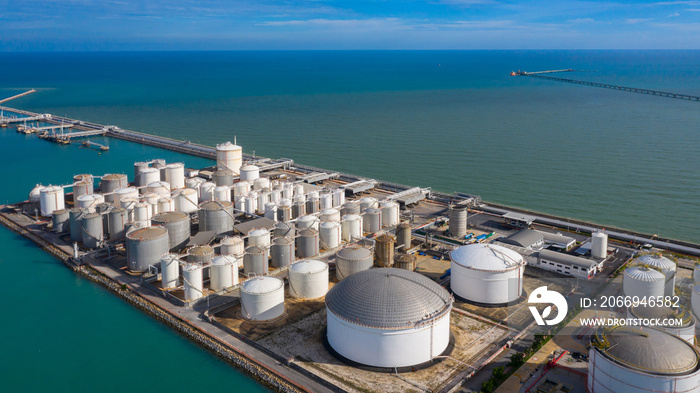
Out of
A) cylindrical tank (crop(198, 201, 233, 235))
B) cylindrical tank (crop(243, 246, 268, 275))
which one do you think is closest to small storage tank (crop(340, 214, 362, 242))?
cylindrical tank (crop(243, 246, 268, 275))

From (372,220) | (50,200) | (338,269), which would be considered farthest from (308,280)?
(50,200)

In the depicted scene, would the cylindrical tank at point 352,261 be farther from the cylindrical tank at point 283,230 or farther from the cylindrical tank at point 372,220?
the cylindrical tank at point 372,220

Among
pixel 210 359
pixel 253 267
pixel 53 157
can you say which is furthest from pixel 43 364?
pixel 53 157

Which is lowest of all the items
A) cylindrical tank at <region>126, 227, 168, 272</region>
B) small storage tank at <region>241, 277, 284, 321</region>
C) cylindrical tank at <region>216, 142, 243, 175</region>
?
small storage tank at <region>241, 277, 284, 321</region>

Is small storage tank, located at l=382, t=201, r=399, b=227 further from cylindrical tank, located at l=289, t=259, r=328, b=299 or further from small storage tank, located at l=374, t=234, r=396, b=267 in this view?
cylindrical tank, located at l=289, t=259, r=328, b=299

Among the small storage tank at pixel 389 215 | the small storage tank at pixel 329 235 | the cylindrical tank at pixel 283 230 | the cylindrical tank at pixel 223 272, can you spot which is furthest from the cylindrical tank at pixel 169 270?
the small storage tank at pixel 389 215

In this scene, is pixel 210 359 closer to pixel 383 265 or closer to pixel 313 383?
pixel 313 383
